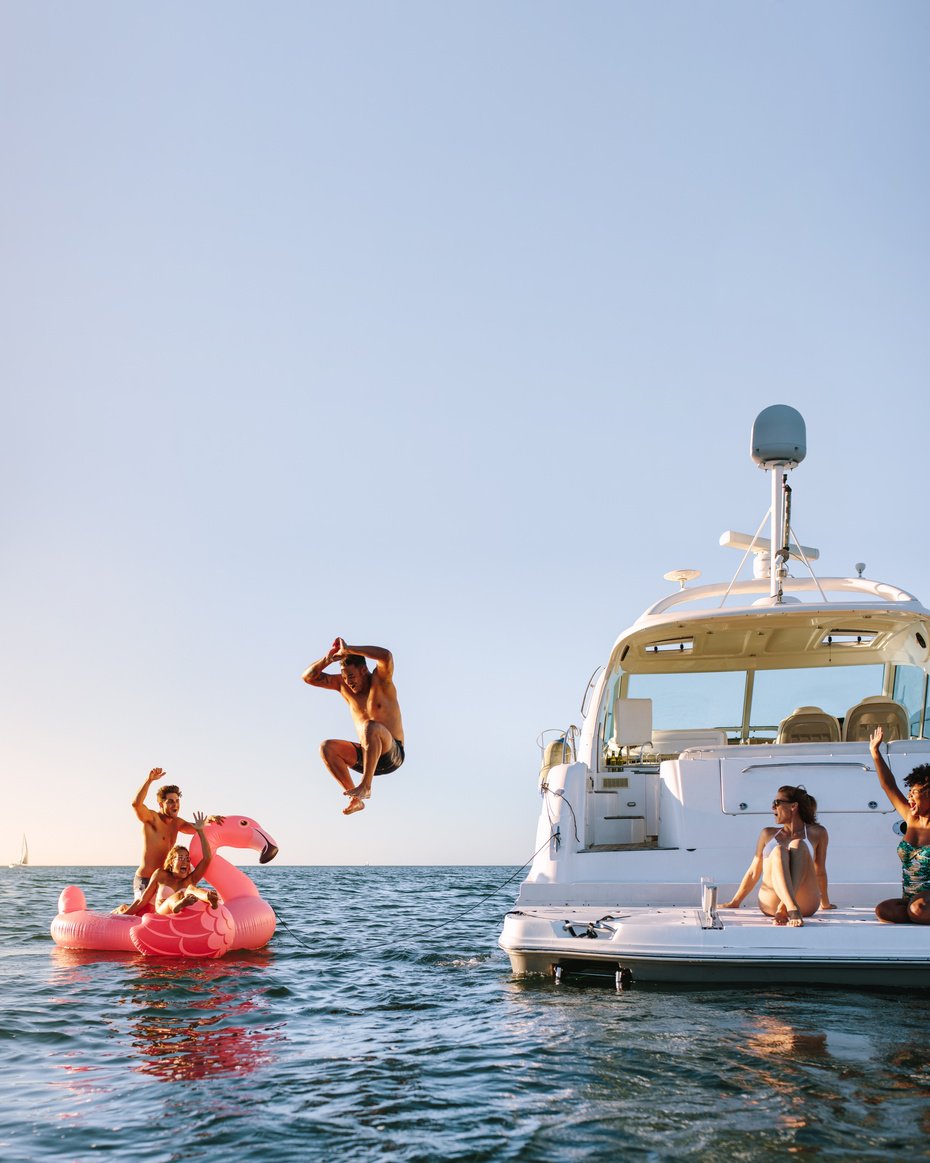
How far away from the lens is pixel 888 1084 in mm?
5293

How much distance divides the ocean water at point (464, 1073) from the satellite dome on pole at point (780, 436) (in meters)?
5.27

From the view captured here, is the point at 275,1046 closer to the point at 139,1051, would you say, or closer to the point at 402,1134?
the point at 139,1051

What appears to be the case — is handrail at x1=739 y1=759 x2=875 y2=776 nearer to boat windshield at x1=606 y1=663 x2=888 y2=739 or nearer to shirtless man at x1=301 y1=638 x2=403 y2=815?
boat windshield at x1=606 y1=663 x2=888 y2=739

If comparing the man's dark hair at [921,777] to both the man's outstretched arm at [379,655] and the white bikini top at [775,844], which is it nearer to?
the white bikini top at [775,844]

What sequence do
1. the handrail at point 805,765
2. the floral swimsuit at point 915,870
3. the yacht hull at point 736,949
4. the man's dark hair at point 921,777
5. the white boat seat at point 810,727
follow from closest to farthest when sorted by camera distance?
the yacht hull at point 736,949 < the floral swimsuit at point 915,870 < the man's dark hair at point 921,777 < the handrail at point 805,765 < the white boat seat at point 810,727

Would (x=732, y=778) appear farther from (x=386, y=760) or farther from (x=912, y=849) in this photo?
(x=386, y=760)

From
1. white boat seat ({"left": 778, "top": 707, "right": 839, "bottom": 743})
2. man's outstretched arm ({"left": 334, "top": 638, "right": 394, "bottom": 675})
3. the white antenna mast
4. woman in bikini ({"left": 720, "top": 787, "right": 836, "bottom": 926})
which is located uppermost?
the white antenna mast

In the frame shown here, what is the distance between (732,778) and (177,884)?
6.89 metres

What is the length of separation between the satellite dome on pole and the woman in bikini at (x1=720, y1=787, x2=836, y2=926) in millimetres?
3782

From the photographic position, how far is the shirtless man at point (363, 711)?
23.6ft

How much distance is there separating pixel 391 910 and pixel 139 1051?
662 inches

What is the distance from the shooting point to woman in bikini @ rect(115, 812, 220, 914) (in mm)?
12258

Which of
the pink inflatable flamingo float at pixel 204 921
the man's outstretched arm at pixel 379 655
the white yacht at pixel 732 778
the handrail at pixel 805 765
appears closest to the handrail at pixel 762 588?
the white yacht at pixel 732 778

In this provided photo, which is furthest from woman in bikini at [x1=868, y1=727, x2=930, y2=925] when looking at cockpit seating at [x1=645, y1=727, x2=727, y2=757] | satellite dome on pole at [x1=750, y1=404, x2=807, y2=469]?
satellite dome on pole at [x1=750, y1=404, x2=807, y2=469]
